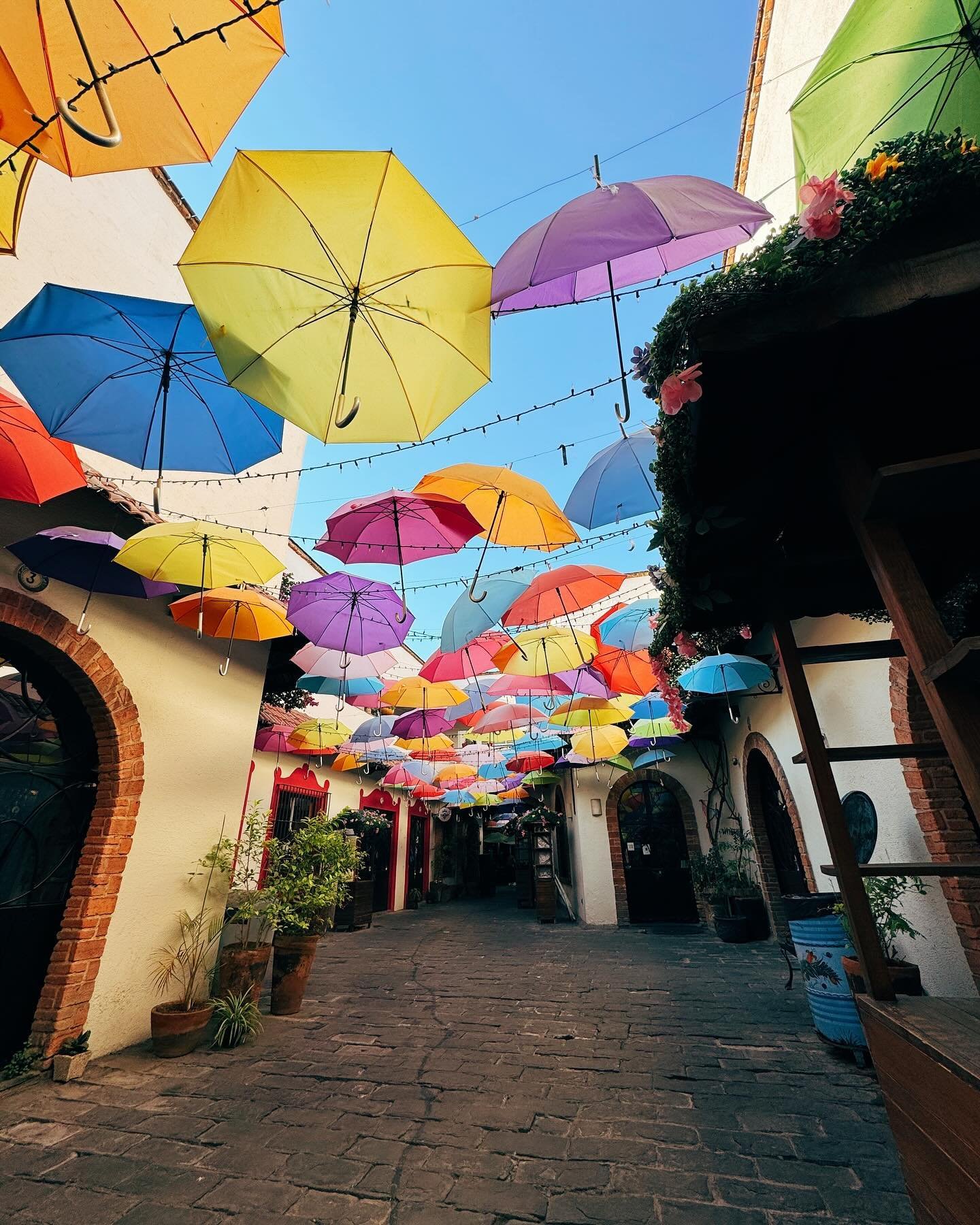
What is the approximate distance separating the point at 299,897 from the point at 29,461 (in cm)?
415

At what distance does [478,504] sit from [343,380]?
1.57 meters

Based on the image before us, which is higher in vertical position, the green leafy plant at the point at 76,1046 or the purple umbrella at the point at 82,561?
the purple umbrella at the point at 82,561

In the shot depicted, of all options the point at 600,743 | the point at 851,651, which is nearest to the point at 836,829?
the point at 851,651

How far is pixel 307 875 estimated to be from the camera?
511cm

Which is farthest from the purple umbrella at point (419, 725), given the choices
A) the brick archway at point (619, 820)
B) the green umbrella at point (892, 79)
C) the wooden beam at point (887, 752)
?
the green umbrella at point (892, 79)

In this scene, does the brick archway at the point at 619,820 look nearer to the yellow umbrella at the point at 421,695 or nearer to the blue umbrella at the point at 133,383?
the yellow umbrella at the point at 421,695

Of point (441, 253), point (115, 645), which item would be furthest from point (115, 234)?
point (441, 253)

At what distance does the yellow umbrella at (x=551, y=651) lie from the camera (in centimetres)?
573

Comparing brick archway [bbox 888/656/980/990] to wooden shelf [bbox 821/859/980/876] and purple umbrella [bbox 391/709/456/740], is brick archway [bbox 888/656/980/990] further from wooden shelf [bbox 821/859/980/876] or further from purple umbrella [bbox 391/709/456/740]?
purple umbrella [bbox 391/709/456/740]

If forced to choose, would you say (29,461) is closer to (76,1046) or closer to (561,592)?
(76,1046)

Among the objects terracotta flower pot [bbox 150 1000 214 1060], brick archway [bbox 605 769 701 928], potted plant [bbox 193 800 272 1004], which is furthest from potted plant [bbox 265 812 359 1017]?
brick archway [bbox 605 769 701 928]

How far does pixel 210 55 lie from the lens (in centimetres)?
187

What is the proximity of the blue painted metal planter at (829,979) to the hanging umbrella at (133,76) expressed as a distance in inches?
218

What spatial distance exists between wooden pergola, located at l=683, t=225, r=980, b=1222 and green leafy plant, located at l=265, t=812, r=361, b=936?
4.58 m
